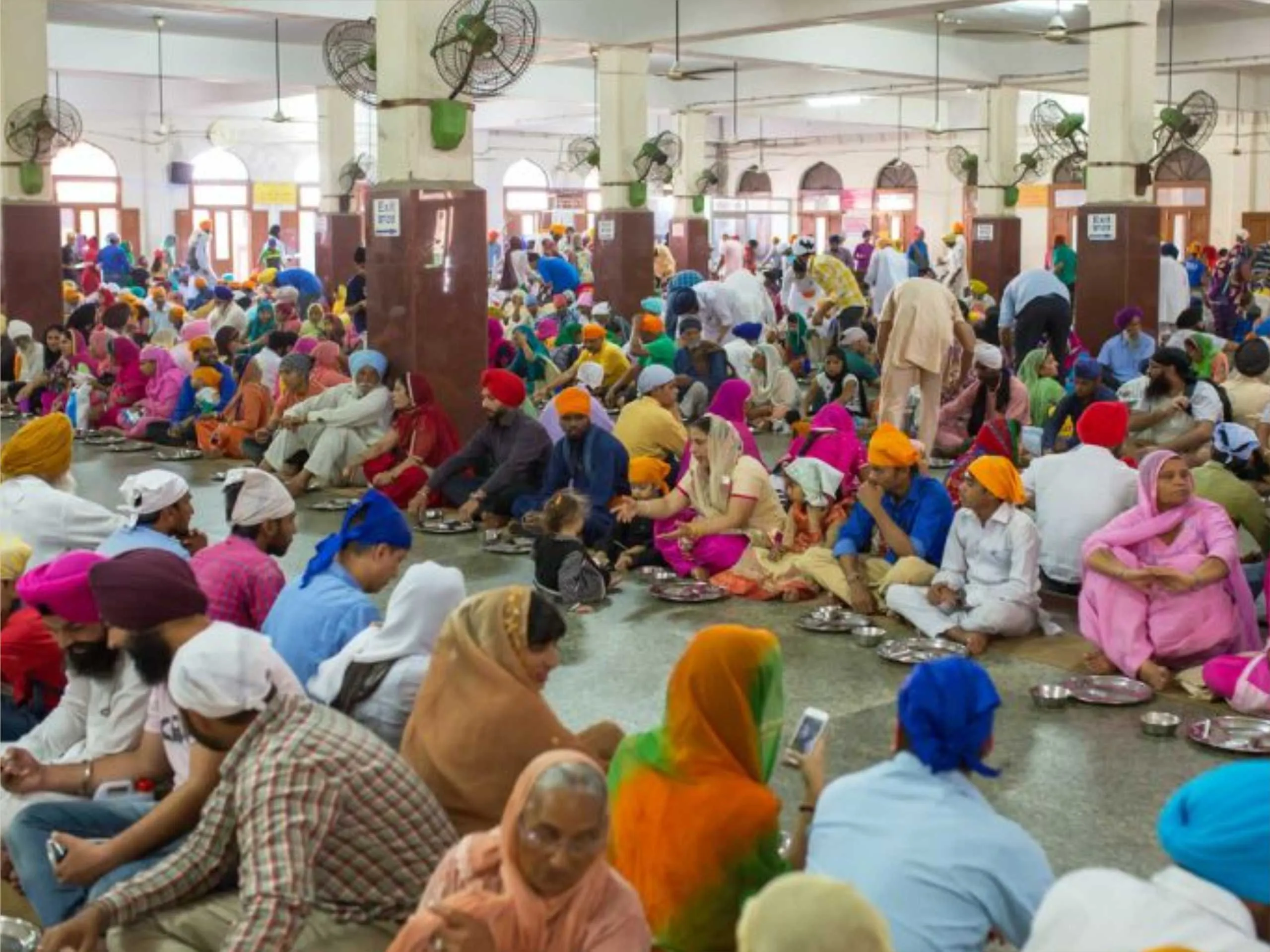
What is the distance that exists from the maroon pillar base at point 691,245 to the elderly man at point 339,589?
55.8ft

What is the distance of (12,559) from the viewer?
14.1 feet

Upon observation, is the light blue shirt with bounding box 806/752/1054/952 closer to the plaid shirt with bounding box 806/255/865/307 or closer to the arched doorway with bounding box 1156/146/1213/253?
the plaid shirt with bounding box 806/255/865/307

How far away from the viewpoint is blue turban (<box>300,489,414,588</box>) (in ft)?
13.9

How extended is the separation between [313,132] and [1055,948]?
1038 inches

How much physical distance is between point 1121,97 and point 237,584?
9982 mm

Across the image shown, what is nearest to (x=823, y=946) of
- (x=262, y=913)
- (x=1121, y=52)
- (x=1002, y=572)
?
(x=262, y=913)

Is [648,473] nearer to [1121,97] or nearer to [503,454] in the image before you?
[503,454]

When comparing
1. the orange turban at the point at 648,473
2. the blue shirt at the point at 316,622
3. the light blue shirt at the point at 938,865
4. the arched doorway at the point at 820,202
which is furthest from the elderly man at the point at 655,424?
the arched doorway at the point at 820,202

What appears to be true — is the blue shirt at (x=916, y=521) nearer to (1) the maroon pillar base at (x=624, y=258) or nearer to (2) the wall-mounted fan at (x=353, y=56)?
(2) the wall-mounted fan at (x=353, y=56)

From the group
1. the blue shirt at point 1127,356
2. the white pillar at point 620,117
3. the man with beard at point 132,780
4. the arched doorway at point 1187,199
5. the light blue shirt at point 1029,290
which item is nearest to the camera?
the man with beard at point 132,780

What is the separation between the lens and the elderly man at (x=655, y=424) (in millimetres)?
7871

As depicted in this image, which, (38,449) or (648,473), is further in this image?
(648,473)

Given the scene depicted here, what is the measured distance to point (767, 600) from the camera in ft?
21.5

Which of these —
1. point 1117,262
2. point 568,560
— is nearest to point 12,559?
point 568,560
